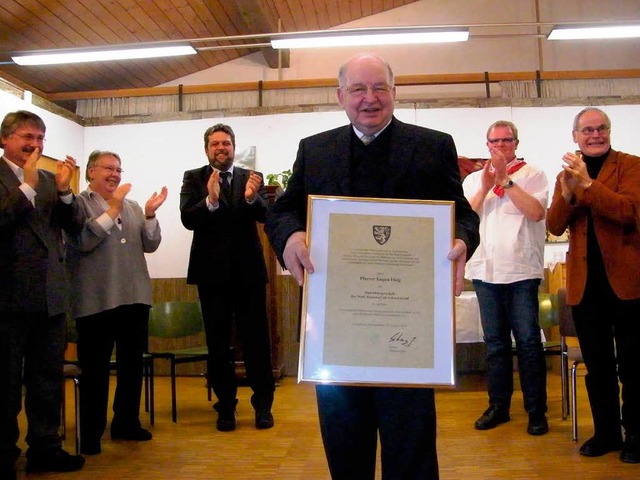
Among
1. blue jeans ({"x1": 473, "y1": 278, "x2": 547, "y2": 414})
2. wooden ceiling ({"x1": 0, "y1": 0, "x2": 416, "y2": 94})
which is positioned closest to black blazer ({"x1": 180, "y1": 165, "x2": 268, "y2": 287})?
→ blue jeans ({"x1": 473, "y1": 278, "x2": 547, "y2": 414})

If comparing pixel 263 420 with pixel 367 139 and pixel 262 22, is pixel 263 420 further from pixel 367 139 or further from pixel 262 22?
pixel 262 22

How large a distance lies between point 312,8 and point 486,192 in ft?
15.5

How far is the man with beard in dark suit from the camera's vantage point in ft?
11.4

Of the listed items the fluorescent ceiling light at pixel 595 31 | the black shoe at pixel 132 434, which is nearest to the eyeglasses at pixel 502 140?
the black shoe at pixel 132 434

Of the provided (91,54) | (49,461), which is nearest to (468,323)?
(49,461)

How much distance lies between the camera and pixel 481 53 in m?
7.49

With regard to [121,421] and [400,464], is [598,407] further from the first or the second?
[121,421]

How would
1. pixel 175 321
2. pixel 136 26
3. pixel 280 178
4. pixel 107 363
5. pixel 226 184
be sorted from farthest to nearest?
pixel 280 178
pixel 136 26
pixel 175 321
pixel 226 184
pixel 107 363

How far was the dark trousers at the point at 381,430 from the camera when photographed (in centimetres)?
153

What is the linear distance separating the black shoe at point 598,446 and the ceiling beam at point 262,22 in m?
5.03

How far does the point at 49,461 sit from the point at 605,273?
2587mm

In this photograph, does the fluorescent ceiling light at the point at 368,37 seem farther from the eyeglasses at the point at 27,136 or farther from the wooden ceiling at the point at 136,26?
the eyeglasses at the point at 27,136

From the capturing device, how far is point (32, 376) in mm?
2748
